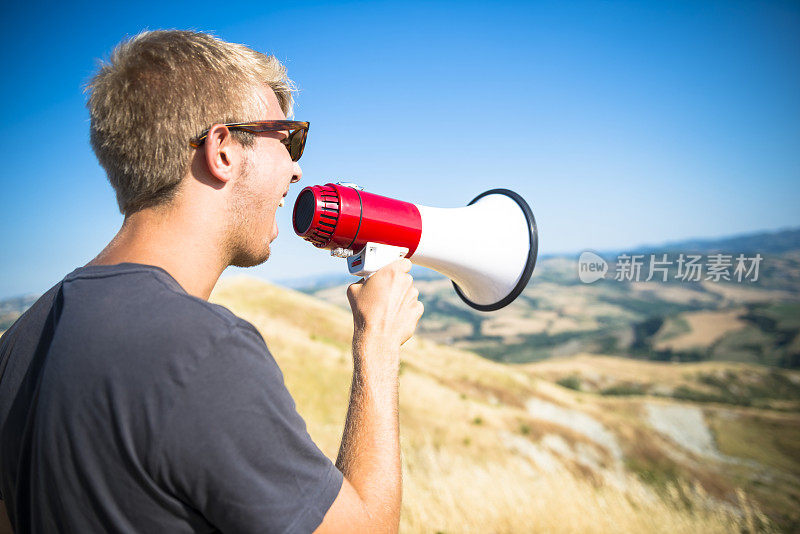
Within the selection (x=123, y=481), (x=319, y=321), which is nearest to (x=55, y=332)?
(x=123, y=481)

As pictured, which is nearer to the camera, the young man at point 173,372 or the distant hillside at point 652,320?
the young man at point 173,372

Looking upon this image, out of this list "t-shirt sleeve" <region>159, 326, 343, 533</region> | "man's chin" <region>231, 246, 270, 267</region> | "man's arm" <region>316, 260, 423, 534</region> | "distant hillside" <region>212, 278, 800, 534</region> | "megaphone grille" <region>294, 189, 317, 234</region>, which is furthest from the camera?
"distant hillside" <region>212, 278, 800, 534</region>

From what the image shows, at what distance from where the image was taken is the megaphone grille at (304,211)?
2676mm

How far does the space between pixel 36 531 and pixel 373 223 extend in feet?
6.50

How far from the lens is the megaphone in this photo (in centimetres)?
271

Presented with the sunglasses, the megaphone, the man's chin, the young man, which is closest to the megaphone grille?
the megaphone

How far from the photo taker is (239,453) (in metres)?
1.24

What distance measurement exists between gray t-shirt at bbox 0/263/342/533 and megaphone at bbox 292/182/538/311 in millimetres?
1396

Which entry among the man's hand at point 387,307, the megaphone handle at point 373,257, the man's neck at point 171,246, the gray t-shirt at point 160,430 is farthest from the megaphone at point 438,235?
the gray t-shirt at point 160,430

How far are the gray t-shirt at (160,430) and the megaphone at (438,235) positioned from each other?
4.58 ft

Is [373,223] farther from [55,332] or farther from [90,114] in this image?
[55,332]

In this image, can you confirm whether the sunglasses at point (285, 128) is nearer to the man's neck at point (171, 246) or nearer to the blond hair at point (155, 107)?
the blond hair at point (155, 107)

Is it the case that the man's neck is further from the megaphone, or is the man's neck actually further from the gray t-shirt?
the megaphone

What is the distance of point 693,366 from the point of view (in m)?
74.8
